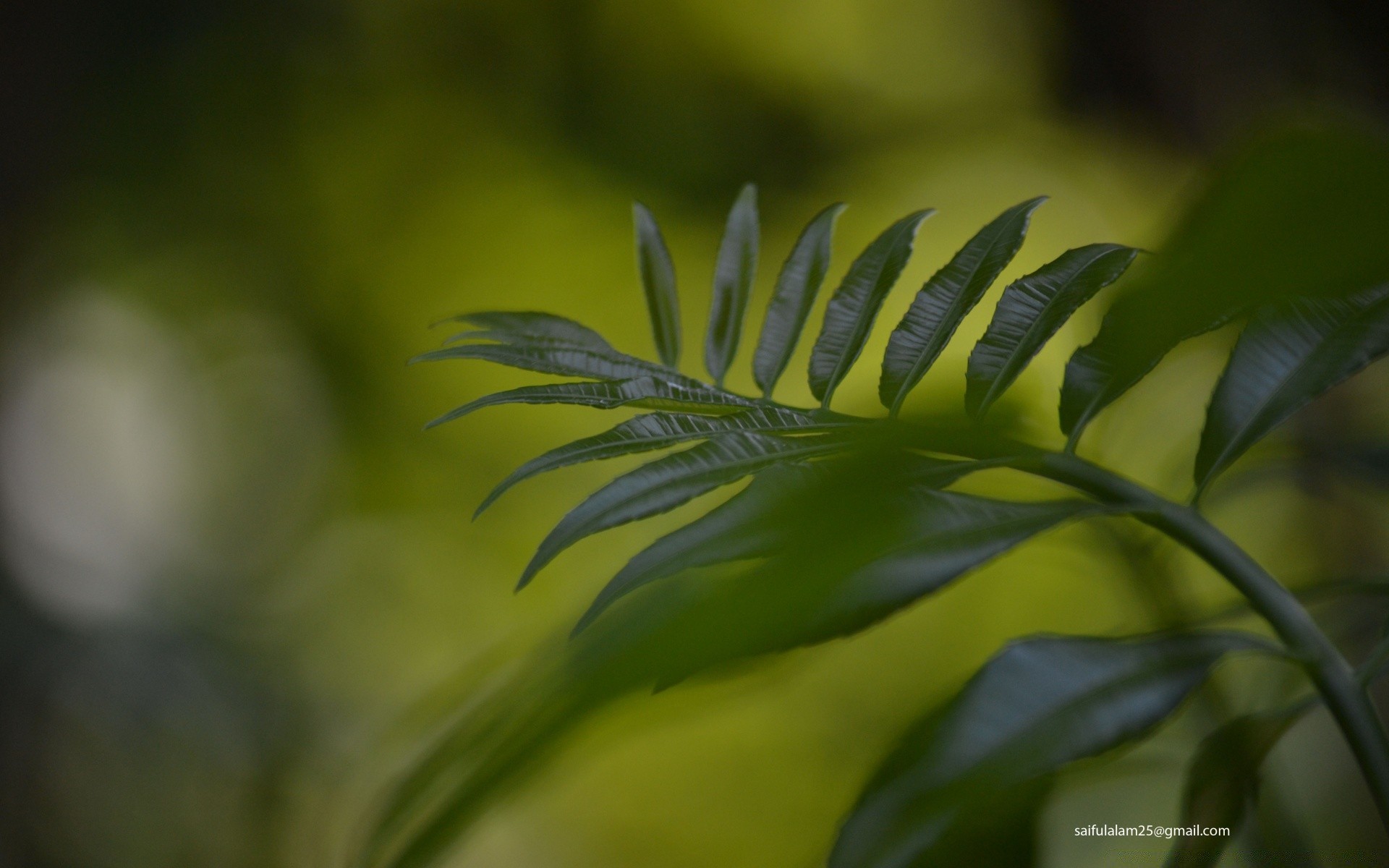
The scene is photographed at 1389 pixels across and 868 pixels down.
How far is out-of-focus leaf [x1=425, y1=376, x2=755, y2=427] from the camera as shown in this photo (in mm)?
241

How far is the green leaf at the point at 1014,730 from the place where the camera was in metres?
0.17

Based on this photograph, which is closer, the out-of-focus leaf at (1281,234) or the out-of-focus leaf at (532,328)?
the out-of-focus leaf at (1281,234)

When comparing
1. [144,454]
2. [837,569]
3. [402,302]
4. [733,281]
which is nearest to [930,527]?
[837,569]

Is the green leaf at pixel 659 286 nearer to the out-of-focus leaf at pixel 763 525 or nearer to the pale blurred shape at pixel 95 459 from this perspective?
the out-of-focus leaf at pixel 763 525

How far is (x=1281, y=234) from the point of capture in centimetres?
15

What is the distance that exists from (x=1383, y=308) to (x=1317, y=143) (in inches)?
3.2

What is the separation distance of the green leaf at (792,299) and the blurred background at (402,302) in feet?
3.04

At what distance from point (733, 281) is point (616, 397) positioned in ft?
0.36

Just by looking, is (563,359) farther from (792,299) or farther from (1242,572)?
(1242,572)

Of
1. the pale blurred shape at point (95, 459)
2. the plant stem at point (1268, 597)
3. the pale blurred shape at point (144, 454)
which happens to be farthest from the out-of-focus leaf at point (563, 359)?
the pale blurred shape at point (95, 459)

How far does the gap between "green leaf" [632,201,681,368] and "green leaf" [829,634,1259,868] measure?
0.20 m

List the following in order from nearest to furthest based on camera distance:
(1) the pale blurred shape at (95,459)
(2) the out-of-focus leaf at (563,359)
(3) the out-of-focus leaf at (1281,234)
Answer: (3) the out-of-focus leaf at (1281,234)
(2) the out-of-focus leaf at (563,359)
(1) the pale blurred shape at (95,459)

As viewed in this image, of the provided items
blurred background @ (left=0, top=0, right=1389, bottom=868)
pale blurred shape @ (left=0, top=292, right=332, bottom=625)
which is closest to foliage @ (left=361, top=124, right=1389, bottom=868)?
blurred background @ (left=0, top=0, right=1389, bottom=868)

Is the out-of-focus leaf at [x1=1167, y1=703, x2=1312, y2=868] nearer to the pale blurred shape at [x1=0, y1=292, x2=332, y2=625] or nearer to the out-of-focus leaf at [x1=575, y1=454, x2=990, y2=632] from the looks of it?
the out-of-focus leaf at [x1=575, y1=454, x2=990, y2=632]
